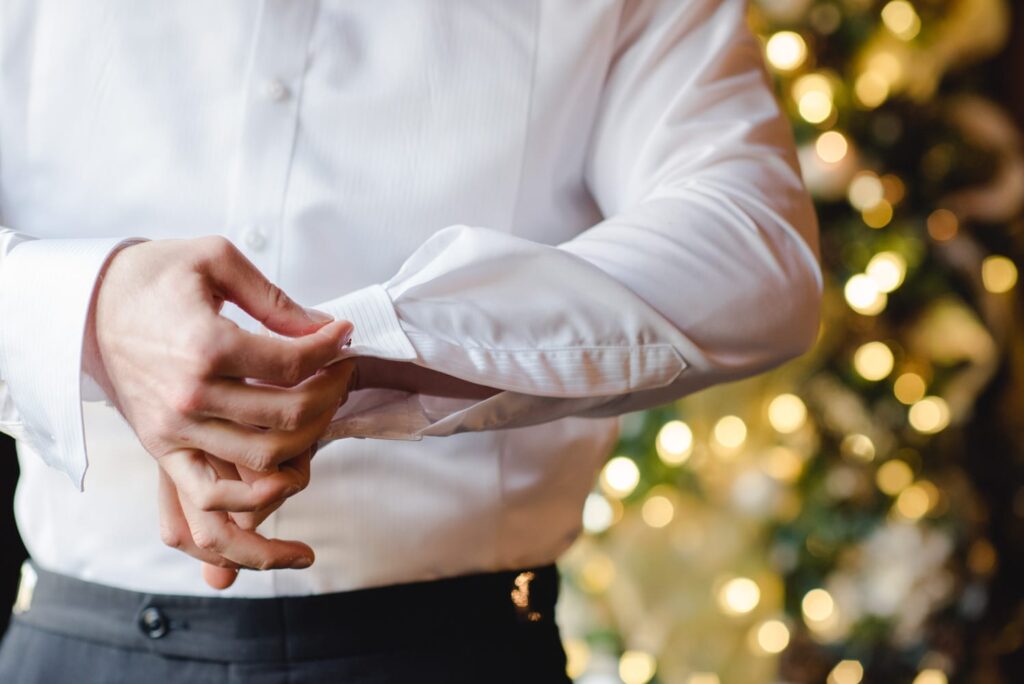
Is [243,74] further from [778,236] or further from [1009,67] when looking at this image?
[1009,67]

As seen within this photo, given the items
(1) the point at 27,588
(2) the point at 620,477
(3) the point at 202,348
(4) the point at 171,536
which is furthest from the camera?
(2) the point at 620,477

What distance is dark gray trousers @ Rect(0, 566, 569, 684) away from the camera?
874 millimetres

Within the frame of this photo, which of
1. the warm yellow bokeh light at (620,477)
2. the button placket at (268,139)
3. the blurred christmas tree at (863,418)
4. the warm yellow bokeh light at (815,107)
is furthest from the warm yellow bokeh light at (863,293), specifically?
the button placket at (268,139)

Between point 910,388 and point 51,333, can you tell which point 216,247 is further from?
point 910,388

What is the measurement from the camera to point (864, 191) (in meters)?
2.11

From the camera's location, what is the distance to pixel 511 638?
0.94 metres

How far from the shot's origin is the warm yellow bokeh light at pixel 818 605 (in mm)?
2141

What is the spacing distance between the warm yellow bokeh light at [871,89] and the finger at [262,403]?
5.57ft

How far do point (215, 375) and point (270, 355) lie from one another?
0.04m

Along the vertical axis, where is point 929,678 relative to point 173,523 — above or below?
below

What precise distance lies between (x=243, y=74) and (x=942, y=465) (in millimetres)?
1690

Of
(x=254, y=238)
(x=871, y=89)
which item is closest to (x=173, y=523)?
(x=254, y=238)

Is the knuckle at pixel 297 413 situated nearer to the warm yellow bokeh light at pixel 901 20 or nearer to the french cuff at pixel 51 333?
the french cuff at pixel 51 333

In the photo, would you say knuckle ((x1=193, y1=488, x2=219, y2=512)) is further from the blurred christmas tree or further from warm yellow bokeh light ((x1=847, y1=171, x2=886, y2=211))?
warm yellow bokeh light ((x1=847, y1=171, x2=886, y2=211))
